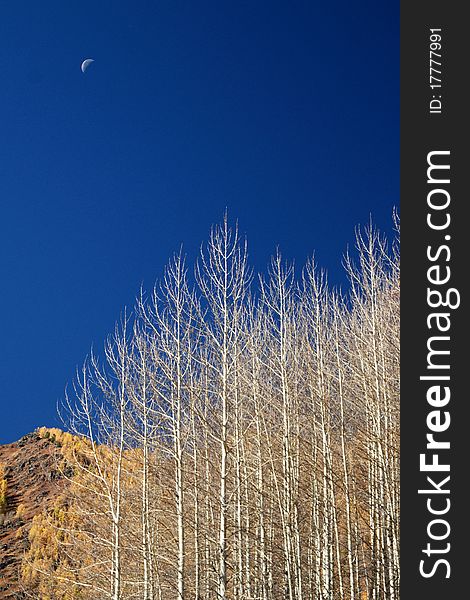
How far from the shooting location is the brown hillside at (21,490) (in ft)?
77.8

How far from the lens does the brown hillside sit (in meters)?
23.7

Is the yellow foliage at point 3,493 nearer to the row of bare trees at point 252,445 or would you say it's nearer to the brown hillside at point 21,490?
the brown hillside at point 21,490

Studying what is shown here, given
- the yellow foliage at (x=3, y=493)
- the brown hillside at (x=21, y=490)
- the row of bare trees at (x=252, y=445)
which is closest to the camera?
the row of bare trees at (x=252, y=445)

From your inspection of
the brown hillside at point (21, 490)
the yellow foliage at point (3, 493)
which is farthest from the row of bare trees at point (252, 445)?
the yellow foliage at point (3, 493)

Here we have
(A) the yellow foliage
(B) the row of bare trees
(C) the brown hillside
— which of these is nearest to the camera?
(B) the row of bare trees

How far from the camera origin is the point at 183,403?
10.9 metres

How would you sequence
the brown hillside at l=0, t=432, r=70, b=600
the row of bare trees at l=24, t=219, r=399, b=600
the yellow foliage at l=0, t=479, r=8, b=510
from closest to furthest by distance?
the row of bare trees at l=24, t=219, r=399, b=600 → the brown hillside at l=0, t=432, r=70, b=600 → the yellow foliage at l=0, t=479, r=8, b=510

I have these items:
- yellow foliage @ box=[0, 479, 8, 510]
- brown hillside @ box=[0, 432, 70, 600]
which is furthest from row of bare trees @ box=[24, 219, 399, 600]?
yellow foliage @ box=[0, 479, 8, 510]

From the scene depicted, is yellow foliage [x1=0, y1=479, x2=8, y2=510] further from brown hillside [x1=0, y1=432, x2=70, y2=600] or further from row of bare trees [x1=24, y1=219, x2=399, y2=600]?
row of bare trees [x1=24, y1=219, x2=399, y2=600]

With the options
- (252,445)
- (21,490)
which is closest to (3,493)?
(21,490)

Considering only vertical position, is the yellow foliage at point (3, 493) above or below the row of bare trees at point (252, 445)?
above

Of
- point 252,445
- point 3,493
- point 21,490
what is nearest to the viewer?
point 252,445

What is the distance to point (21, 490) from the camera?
1120 inches

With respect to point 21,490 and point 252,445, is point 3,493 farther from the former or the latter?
point 252,445
